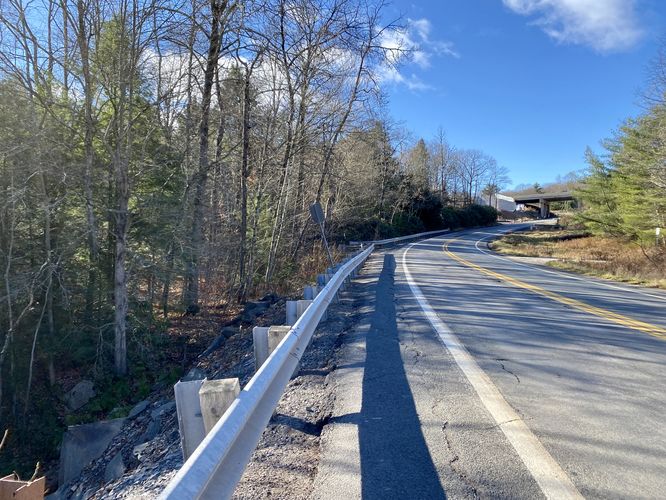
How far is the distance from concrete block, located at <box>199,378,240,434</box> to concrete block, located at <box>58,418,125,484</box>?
4.87 m

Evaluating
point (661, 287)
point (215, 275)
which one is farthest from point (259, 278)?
point (661, 287)

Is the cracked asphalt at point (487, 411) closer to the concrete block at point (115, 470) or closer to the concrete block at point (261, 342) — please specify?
the concrete block at point (261, 342)

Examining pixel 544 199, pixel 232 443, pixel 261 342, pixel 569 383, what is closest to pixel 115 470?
pixel 261 342

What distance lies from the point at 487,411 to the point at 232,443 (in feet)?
7.94

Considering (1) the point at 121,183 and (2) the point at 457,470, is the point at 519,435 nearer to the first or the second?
(2) the point at 457,470

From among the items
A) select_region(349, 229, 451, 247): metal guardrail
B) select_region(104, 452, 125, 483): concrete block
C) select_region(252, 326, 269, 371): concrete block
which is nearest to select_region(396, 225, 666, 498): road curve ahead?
select_region(252, 326, 269, 371): concrete block

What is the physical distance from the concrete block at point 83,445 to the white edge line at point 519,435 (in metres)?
5.01

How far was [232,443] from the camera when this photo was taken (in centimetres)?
224

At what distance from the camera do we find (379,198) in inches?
1757

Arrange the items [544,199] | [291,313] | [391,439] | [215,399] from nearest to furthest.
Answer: [215,399], [391,439], [291,313], [544,199]

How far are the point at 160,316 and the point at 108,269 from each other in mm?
2393

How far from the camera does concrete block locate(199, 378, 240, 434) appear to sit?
253cm

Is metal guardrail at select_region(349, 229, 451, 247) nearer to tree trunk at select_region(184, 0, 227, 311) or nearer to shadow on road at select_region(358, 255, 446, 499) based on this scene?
tree trunk at select_region(184, 0, 227, 311)

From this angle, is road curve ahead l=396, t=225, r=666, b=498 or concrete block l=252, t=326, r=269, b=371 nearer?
road curve ahead l=396, t=225, r=666, b=498
